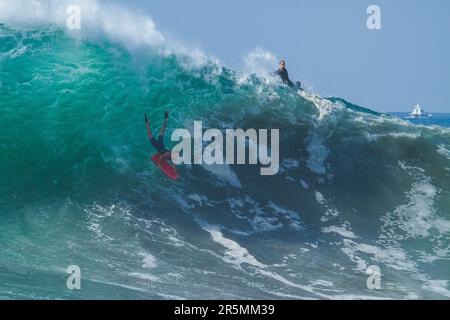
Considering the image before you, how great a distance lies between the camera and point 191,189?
13.9m

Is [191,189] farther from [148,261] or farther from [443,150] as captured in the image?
[443,150]

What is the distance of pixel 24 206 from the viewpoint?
12180mm

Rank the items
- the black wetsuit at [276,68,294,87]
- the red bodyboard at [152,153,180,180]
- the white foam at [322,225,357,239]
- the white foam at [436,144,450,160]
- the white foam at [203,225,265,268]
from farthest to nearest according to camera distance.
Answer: the black wetsuit at [276,68,294,87]
the white foam at [436,144,450,160]
the red bodyboard at [152,153,180,180]
the white foam at [322,225,357,239]
the white foam at [203,225,265,268]

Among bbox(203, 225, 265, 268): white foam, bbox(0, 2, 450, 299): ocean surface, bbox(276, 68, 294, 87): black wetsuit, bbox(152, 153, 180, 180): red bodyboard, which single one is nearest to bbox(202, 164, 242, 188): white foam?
bbox(0, 2, 450, 299): ocean surface

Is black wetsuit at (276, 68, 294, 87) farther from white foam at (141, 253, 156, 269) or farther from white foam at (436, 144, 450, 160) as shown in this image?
white foam at (141, 253, 156, 269)

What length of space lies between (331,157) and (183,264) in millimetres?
6294

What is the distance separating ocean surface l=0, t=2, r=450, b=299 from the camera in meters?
10.5

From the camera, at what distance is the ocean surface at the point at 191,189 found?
1049 centimetres

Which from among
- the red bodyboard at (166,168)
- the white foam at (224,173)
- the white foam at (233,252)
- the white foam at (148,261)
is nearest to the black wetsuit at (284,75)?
the white foam at (224,173)

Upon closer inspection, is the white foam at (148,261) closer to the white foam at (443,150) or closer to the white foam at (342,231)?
the white foam at (342,231)
